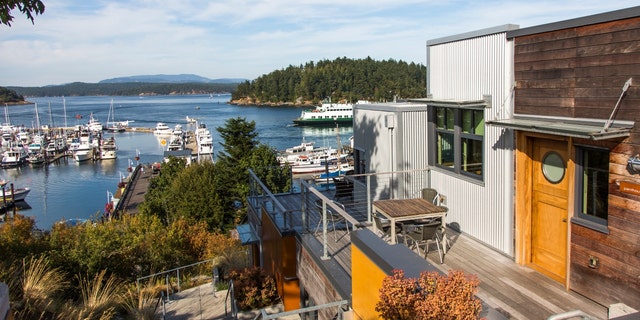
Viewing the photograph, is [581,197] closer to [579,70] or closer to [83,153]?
[579,70]

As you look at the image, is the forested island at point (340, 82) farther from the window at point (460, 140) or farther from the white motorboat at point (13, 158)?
the window at point (460, 140)

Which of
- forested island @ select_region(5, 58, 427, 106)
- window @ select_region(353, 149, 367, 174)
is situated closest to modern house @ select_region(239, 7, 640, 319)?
window @ select_region(353, 149, 367, 174)

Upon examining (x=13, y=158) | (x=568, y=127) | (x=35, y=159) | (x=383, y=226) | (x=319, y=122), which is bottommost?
(x=35, y=159)

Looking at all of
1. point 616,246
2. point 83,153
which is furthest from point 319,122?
point 616,246

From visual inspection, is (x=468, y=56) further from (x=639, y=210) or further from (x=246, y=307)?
(x=246, y=307)

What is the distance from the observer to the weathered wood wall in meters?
4.81

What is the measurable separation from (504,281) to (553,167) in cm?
144

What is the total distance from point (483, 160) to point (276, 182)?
25.3m

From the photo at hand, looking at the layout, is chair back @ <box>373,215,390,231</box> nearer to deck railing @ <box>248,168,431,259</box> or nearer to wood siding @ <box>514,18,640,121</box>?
deck railing @ <box>248,168,431,259</box>

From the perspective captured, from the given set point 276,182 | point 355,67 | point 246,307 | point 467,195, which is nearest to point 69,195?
point 276,182

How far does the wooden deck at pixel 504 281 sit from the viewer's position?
5.22 m

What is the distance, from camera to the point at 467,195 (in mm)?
7711

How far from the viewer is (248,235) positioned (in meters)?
12.5

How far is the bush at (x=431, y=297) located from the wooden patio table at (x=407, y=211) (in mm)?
2685
